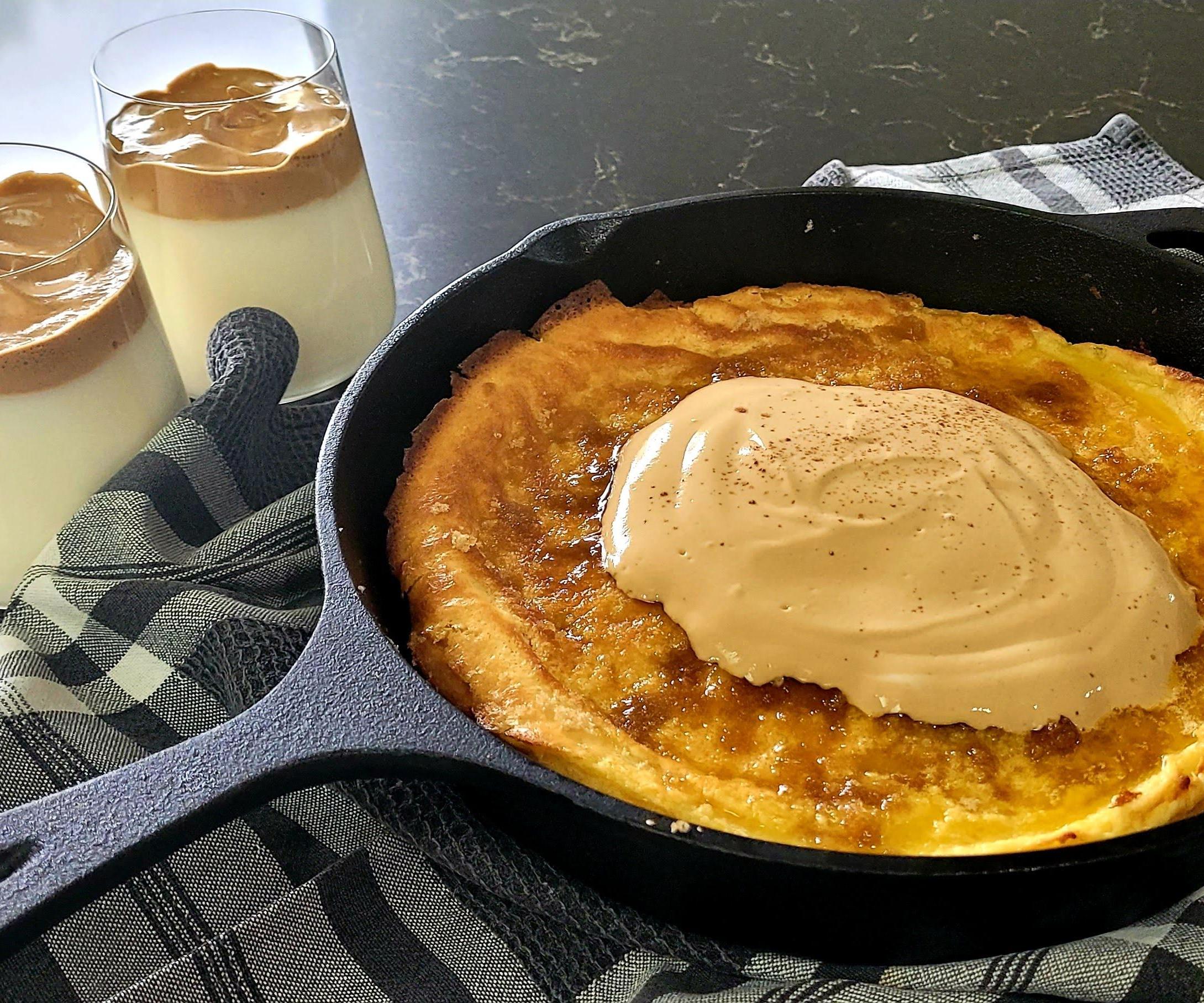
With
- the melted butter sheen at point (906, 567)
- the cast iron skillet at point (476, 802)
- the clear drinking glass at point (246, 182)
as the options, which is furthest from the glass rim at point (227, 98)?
the melted butter sheen at point (906, 567)

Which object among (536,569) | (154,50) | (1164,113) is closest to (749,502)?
(536,569)

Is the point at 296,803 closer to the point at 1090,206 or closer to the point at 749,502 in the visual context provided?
the point at 749,502

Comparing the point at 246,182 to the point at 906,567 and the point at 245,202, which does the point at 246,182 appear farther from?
the point at 906,567

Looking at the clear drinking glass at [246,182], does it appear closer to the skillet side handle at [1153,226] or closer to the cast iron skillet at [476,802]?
the cast iron skillet at [476,802]

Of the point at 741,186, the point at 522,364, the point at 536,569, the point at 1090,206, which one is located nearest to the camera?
the point at 536,569

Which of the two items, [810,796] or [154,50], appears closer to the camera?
[810,796]

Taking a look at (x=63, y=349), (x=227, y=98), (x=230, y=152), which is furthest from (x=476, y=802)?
(x=227, y=98)
